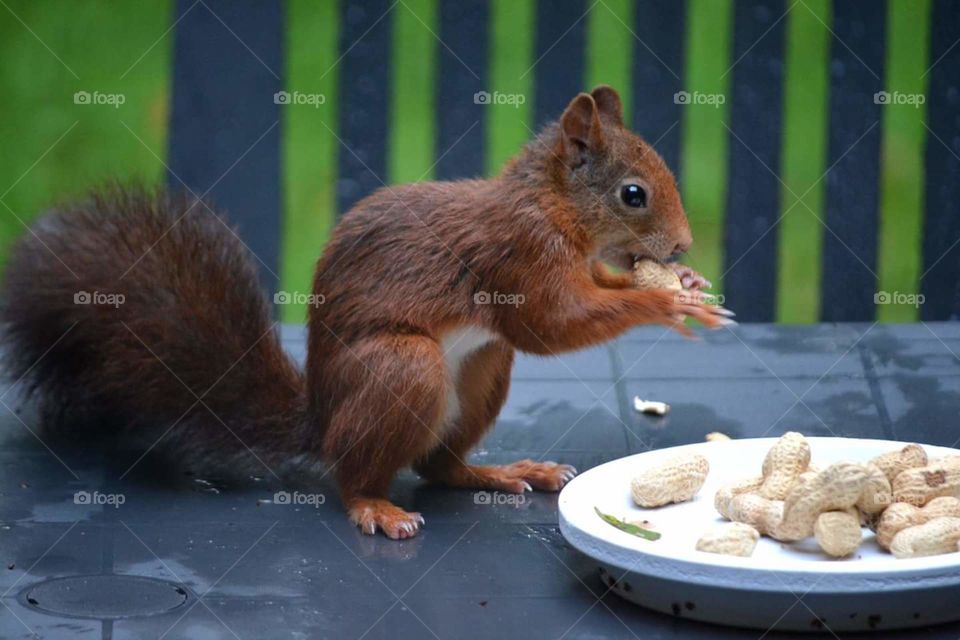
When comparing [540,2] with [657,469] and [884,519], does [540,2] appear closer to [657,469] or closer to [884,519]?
[657,469]

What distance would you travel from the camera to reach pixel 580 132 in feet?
8.57

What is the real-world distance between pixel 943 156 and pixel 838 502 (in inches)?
83.9

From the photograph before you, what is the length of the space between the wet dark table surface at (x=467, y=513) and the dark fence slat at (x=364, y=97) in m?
0.50

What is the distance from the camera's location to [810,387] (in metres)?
3.36

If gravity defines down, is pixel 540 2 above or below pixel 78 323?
above

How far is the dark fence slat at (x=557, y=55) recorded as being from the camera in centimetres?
391

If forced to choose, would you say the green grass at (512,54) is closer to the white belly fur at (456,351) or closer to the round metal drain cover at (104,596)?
the white belly fur at (456,351)

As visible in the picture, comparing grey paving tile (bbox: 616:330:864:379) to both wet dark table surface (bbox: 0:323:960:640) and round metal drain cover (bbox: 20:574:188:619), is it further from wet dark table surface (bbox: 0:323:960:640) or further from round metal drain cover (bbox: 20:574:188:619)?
round metal drain cover (bbox: 20:574:188:619)

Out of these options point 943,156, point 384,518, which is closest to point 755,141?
point 943,156

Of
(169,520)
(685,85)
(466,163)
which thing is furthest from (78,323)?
(685,85)

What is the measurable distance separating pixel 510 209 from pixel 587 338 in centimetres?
26

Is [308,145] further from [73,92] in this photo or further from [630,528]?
[630,528]

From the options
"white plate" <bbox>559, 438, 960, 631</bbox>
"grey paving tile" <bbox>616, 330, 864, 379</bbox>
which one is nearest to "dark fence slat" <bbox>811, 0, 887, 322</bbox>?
"grey paving tile" <bbox>616, 330, 864, 379</bbox>

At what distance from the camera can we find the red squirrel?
100 inches
